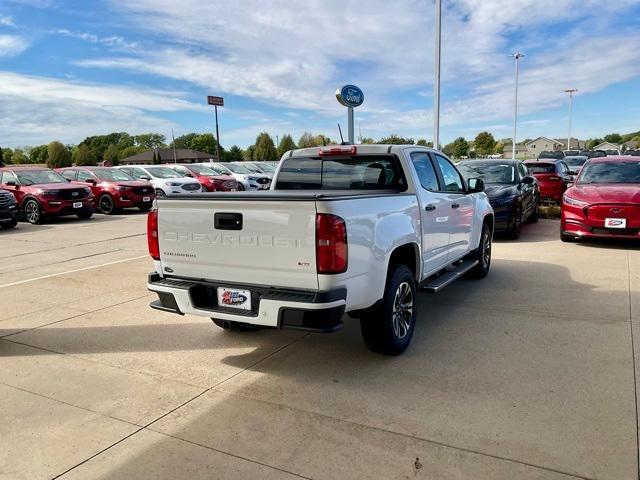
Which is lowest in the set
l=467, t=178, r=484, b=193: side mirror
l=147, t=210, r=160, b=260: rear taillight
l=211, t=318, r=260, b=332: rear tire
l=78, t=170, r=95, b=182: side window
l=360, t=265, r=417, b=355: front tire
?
l=211, t=318, r=260, b=332: rear tire

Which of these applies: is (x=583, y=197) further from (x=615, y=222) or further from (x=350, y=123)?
(x=350, y=123)

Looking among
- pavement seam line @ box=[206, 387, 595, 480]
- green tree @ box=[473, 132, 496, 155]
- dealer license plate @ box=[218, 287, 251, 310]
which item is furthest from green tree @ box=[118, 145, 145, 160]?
pavement seam line @ box=[206, 387, 595, 480]

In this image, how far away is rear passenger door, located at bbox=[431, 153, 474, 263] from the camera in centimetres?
566

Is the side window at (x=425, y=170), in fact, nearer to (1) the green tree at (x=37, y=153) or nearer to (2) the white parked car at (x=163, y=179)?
(2) the white parked car at (x=163, y=179)

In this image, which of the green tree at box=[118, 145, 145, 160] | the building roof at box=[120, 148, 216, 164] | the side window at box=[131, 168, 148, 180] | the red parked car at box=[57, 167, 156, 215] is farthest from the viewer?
the green tree at box=[118, 145, 145, 160]

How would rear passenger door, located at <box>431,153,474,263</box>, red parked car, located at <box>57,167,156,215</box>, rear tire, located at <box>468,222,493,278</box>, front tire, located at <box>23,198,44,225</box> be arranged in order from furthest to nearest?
1. red parked car, located at <box>57,167,156,215</box>
2. front tire, located at <box>23,198,44,225</box>
3. rear tire, located at <box>468,222,493,278</box>
4. rear passenger door, located at <box>431,153,474,263</box>

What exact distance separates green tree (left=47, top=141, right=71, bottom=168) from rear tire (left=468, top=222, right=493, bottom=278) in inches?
3555

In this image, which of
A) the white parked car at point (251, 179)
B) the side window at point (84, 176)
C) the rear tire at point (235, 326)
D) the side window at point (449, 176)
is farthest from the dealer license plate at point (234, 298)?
the white parked car at point (251, 179)

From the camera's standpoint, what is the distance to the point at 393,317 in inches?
166

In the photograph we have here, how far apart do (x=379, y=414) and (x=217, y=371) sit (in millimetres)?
1466

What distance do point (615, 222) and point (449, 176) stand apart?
4446 mm

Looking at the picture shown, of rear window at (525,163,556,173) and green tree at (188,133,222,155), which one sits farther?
Answer: green tree at (188,133,222,155)

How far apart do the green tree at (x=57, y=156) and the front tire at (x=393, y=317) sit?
9195cm

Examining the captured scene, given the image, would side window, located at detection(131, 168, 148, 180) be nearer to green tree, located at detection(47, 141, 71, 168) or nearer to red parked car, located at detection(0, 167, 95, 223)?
red parked car, located at detection(0, 167, 95, 223)
